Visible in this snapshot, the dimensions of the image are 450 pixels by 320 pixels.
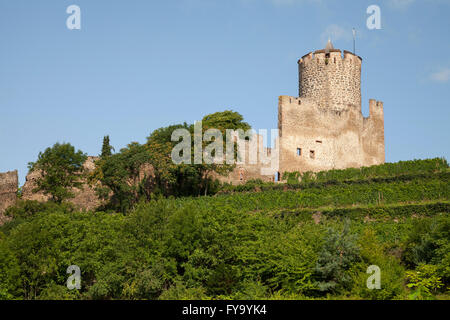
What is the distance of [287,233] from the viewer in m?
27.1

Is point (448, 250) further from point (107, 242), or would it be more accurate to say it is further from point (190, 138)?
point (190, 138)

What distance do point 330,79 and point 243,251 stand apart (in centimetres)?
2295

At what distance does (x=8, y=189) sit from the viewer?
42.7m

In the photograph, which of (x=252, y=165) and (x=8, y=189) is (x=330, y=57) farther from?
(x=8, y=189)

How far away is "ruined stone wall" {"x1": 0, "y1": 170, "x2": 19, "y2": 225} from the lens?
4208 centimetres

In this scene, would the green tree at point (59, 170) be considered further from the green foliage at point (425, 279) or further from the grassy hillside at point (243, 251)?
the green foliage at point (425, 279)

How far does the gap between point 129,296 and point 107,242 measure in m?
3.47

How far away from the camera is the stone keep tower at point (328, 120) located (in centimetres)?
4253

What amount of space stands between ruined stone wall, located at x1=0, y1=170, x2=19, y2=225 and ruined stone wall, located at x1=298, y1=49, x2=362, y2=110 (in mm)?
22704

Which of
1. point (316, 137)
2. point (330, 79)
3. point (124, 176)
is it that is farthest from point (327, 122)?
point (124, 176)

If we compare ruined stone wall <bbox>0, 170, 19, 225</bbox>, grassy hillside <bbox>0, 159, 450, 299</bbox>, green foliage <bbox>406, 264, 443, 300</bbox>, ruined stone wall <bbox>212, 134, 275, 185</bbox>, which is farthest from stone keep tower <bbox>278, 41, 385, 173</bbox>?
ruined stone wall <bbox>0, 170, 19, 225</bbox>

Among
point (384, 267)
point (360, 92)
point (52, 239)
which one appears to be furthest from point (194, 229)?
point (360, 92)

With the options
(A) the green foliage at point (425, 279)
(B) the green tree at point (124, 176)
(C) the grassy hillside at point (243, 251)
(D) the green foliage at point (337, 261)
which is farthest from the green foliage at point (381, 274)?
(B) the green tree at point (124, 176)

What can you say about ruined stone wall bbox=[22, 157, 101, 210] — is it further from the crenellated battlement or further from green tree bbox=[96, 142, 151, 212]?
the crenellated battlement
